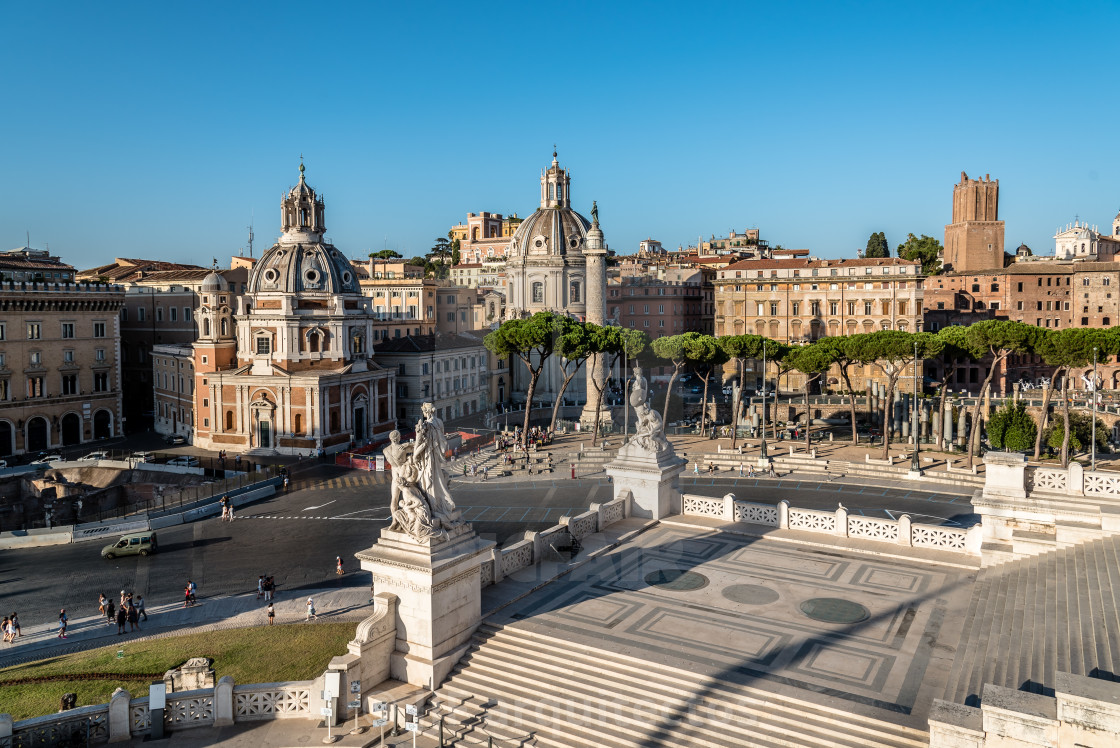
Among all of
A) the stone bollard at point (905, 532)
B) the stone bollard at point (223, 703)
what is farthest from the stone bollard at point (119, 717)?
the stone bollard at point (905, 532)

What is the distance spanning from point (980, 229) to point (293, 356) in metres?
79.3

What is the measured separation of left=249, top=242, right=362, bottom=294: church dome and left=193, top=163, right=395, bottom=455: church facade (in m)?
0.07

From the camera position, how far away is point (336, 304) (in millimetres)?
58312

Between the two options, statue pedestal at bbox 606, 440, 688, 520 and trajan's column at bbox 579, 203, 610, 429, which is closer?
statue pedestal at bbox 606, 440, 688, 520

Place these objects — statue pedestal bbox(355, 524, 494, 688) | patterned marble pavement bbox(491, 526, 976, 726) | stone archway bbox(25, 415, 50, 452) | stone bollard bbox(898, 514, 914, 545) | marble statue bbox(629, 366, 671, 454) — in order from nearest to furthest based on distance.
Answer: patterned marble pavement bbox(491, 526, 976, 726) → statue pedestal bbox(355, 524, 494, 688) → stone bollard bbox(898, 514, 914, 545) → marble statue bbox(629, 366, 671, 454) → stone archway bbox(25, 415, 50, 452)

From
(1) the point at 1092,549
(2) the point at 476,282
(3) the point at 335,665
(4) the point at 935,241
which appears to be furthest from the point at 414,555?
(4) the point at 935,241

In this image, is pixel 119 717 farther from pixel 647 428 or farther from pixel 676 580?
pixel 647 428

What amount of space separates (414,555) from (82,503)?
38412 millimetres

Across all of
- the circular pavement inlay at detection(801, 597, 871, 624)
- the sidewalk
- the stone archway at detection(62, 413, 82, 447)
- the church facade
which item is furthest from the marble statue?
the stone archway at detection(62, 413, 82, 447)

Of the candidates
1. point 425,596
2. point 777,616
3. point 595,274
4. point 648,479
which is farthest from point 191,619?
point 595,274

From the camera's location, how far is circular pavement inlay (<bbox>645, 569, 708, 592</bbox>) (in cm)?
1855

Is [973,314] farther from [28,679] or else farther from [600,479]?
[28,679]

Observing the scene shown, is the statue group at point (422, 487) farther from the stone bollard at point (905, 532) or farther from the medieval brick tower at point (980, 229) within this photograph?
the medieval brick tower at point (980, 229)

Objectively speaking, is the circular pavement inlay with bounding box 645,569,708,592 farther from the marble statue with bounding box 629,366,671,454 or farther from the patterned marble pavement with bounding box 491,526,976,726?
the marble statue with bounding box 629,366,671,454
